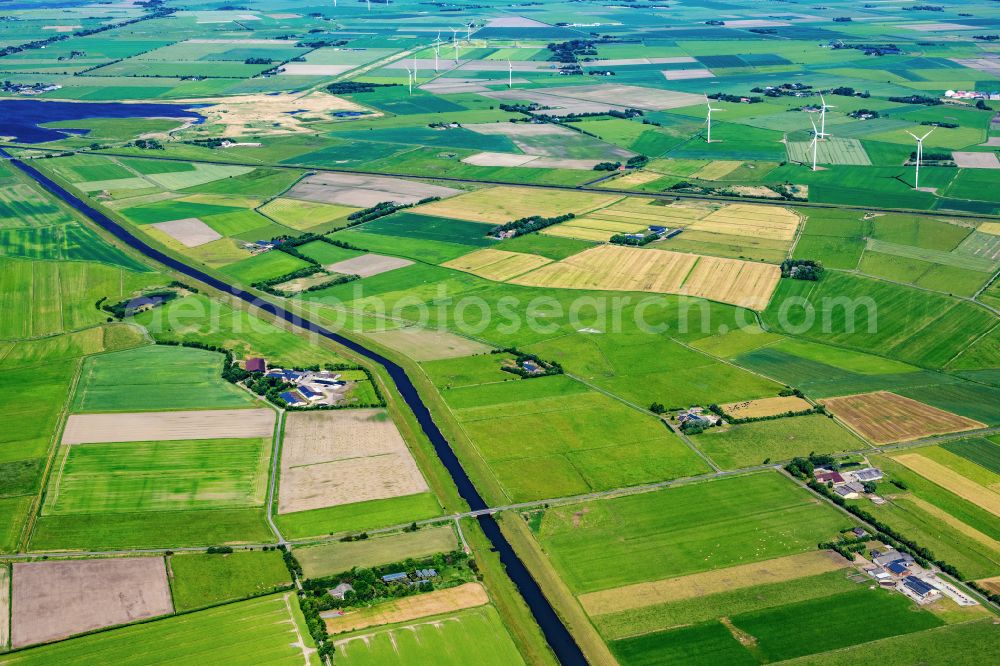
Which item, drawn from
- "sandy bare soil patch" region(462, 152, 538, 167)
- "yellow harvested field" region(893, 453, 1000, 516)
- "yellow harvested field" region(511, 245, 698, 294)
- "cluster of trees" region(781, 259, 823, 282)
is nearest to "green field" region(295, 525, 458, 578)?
"yellow harvested field" region(893, 453, 1000, 516)

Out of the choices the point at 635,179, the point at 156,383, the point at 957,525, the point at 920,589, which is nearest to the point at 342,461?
the point at 156,383

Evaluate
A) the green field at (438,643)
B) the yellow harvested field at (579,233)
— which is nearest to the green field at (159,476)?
the green field at (438,643)

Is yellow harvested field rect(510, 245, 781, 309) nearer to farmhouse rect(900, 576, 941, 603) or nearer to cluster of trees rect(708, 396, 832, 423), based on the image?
cluster of trees rect(708, 396, 832, 423)

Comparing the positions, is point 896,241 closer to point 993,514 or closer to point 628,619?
point 993,514

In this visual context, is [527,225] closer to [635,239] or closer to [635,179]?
[635,239]

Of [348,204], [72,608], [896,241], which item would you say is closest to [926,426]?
[896,241]

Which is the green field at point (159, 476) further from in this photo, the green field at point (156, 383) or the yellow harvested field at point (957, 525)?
the yellow harvested field at point (957, 525)

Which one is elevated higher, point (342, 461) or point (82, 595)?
point (342, 461)
